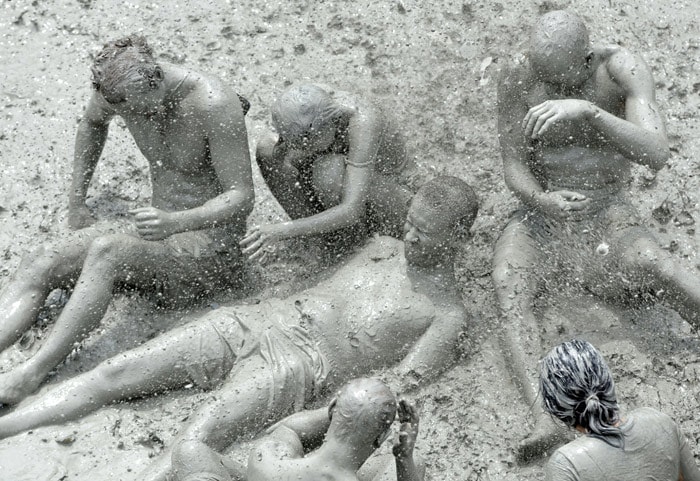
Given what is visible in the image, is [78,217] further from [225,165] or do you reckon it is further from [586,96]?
[586,96]

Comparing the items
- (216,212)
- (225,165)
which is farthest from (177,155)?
(216,212)

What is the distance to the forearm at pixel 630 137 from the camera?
6215 mm

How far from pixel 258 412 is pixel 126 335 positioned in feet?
3.32

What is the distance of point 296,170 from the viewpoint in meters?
6.69

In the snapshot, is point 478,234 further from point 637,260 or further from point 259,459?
point 259,459

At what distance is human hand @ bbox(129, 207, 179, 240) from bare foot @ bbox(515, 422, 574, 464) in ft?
6.12

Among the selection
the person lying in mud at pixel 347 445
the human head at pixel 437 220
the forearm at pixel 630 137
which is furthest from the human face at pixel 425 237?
the person lying in mud at pixel 347 445

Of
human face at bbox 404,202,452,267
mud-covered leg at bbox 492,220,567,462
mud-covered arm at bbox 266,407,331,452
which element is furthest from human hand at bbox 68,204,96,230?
mud-covered leg at bbox 492,220,567,462

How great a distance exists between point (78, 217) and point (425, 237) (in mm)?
1823

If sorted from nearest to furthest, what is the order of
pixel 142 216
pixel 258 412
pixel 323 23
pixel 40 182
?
pixel 258 412
pixel 142 216
pixel 40 182
pixel 323 23

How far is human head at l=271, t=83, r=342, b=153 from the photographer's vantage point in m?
6.36

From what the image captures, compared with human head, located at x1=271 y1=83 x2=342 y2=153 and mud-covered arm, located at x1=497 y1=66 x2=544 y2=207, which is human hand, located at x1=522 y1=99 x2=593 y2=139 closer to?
mud-covered arm, located at x1=497 y1=66 x2=544 y2=207

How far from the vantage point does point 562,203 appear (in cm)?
640

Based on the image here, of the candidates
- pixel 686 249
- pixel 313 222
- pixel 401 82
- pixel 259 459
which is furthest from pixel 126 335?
pixel 686 249
